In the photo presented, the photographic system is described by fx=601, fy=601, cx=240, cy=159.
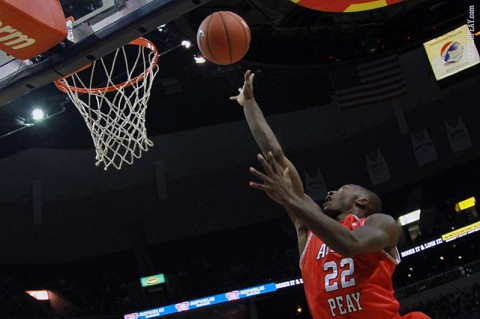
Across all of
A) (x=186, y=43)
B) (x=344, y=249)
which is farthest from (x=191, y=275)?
(x=344, y=249)

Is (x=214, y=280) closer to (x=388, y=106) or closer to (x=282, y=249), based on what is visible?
(x=282, y=249)

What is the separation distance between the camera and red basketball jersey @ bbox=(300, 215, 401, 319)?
8.75 feet

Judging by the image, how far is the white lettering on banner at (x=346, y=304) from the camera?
8.77ft

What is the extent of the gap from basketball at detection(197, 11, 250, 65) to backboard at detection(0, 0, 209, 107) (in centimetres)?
64

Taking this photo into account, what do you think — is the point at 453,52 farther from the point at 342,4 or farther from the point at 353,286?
the point at 353,286

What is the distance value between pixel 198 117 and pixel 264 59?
3.54 metres

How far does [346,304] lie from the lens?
268 cm

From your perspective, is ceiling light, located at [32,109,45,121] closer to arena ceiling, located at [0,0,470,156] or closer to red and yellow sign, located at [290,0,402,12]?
arena ceiling, located at [0,0,470,156]

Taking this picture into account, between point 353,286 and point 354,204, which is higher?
point 354,204

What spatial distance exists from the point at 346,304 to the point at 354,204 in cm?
52

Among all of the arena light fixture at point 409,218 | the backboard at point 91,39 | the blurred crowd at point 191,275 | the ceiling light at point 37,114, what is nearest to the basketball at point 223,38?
the backboard at point 91,39

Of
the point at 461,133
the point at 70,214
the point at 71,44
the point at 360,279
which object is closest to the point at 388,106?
the point at 461,133

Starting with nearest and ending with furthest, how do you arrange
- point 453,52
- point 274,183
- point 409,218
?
point 274,183, point 453,52, point 409,218

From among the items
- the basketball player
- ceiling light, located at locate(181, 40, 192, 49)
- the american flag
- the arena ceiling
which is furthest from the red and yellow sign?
the american flag
